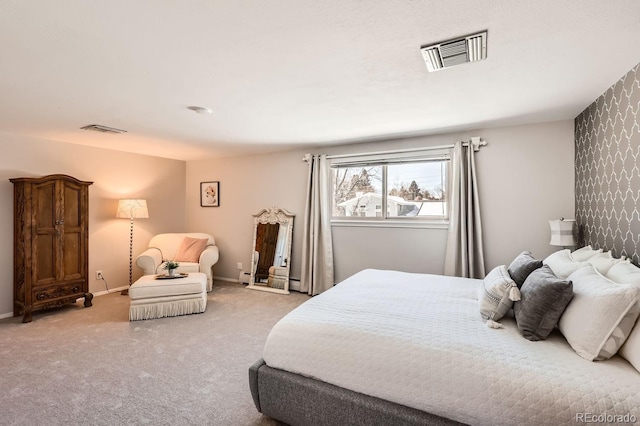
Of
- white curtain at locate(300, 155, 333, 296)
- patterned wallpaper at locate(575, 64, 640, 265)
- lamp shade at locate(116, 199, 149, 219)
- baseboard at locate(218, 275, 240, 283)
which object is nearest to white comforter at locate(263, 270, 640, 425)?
patterned wallpaper at locate(575, 64, 640, 265)

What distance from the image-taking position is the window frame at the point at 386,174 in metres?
4.00

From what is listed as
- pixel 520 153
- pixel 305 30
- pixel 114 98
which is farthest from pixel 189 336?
pixel 520 153

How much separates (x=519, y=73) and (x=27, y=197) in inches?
207

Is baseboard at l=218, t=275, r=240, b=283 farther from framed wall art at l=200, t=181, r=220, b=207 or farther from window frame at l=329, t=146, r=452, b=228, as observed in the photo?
window frame at l=329, t=146, r=452, b=228

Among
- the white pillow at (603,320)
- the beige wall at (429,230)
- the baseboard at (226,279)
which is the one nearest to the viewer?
the white pillow at (603,320)

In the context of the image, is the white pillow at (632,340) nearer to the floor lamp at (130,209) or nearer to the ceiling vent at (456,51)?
the ceiling vent at (456,51)

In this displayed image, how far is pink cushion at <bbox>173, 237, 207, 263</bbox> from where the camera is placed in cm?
506

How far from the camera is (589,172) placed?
2.95 m

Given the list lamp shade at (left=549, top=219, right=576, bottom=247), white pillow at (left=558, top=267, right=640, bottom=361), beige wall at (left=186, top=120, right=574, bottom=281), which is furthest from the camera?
beige wall at (left=186, top=120, right=574, bottom=281)

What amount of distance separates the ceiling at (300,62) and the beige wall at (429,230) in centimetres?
41

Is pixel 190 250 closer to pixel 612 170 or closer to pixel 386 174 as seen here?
pixel 386 174

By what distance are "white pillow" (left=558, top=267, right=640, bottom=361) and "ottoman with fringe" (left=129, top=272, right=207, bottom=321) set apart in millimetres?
3675

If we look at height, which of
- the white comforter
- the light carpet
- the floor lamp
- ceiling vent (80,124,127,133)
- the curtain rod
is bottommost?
the light carpet

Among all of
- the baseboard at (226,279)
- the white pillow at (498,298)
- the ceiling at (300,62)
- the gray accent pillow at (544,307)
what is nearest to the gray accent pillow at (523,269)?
Answer: the white pillow at (498,298)
